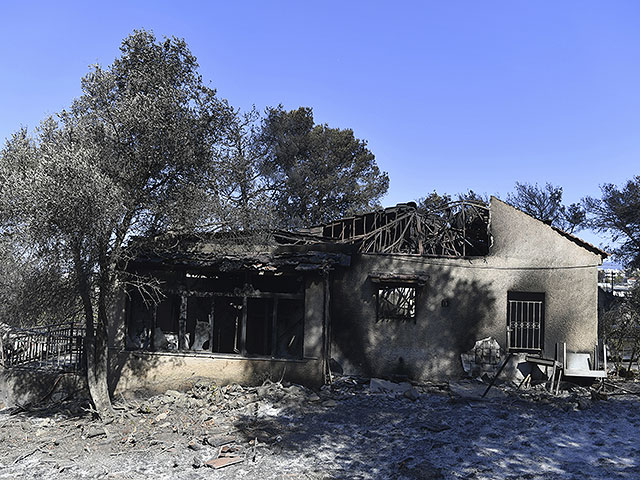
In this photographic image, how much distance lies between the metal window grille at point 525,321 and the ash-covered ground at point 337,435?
4.64ft

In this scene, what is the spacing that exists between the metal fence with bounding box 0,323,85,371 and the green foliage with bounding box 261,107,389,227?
16019 millimetres

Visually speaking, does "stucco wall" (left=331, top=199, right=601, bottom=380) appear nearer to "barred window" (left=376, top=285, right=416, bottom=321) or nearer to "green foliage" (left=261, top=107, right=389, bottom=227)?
"barred window" (left=376, top=285, right=416, bottom=321)

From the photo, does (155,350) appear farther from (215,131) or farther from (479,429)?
(479,429)

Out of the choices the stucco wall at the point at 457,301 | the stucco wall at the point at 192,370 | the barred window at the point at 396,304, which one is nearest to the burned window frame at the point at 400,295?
the barred window at the point at 396,304

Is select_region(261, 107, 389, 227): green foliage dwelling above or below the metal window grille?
above

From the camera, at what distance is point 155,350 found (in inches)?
557

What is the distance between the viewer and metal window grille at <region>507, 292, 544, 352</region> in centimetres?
1434

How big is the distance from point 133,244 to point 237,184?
3.66 m

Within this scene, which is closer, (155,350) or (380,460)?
(380,460)

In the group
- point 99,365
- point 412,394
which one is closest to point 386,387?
point 412,394

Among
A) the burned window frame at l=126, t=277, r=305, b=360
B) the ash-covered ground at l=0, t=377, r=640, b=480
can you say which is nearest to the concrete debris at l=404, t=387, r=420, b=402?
the ash-covered ground at l=0, t=377, r=640, b=480

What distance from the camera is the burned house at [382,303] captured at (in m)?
13.7

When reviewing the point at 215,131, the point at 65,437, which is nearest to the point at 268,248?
the point at 215,131

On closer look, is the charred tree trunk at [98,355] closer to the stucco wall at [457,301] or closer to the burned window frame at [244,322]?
the burned window frame at [244,322]
